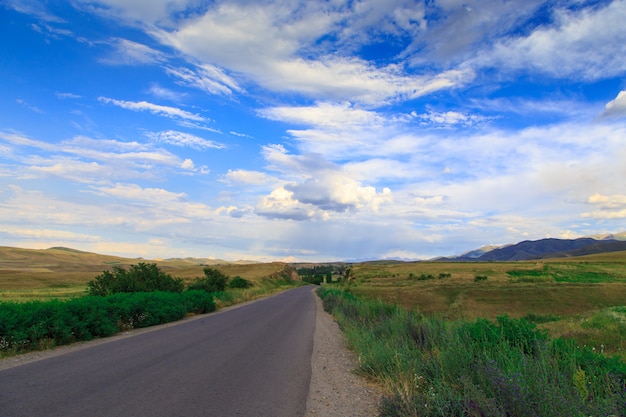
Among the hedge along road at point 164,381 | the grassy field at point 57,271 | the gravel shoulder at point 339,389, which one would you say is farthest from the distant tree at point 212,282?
the gravel shoulder at point 339,389

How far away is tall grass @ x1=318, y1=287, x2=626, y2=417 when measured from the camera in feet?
14.0

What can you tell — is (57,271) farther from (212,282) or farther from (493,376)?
(493,376)

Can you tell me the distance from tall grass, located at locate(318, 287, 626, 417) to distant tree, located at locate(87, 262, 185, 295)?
19315mm

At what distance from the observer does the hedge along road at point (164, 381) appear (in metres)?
6.33

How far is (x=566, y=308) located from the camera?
118ft

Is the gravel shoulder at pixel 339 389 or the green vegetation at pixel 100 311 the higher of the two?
the green vegetation at pixel 100 311

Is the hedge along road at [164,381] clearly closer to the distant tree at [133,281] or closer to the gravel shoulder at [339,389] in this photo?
the gravel shoulder at [339,389]

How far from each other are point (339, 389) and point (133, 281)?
71.5 ft

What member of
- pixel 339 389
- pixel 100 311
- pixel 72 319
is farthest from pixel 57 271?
pixel 339 389

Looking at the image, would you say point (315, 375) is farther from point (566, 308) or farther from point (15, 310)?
point (566, 308)

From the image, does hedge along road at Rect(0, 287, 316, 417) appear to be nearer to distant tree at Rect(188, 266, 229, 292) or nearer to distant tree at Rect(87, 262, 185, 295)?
distant tree at Rect(87, 262, 185, 295)

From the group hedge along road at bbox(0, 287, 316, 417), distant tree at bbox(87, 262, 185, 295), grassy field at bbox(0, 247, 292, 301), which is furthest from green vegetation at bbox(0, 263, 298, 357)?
grassy field at bbox(0, 247, 292, 301)

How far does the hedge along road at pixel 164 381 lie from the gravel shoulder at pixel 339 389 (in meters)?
0.24

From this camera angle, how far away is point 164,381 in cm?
808
